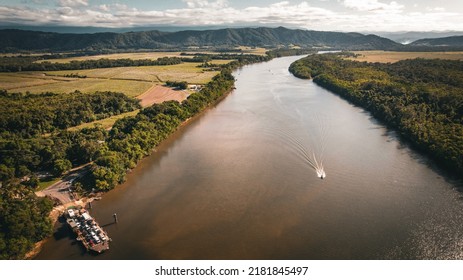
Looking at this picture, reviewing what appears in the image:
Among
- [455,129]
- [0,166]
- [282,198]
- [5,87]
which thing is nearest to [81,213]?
[0,166]

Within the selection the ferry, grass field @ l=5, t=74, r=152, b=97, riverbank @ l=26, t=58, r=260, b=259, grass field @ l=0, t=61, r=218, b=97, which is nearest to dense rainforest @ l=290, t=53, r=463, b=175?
riverbank @ l=26, t=58, r=260, b=259

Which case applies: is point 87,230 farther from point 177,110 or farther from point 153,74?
point 153,74

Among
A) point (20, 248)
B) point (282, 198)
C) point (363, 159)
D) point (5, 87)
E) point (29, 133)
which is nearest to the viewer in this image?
point (20, 248)

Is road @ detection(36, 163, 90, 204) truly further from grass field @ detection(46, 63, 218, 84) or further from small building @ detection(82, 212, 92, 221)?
grass field @ detection(46, 63, 218, 84)

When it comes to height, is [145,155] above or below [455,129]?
below

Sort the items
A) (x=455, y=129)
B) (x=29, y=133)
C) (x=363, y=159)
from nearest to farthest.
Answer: (x=363, y=159)
(x=455, y=129)
(x=29, y=133)

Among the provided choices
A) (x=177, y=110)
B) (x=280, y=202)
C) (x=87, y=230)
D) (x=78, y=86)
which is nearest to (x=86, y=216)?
(x=87, y=230)

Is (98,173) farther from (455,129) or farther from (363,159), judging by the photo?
(455,129)
